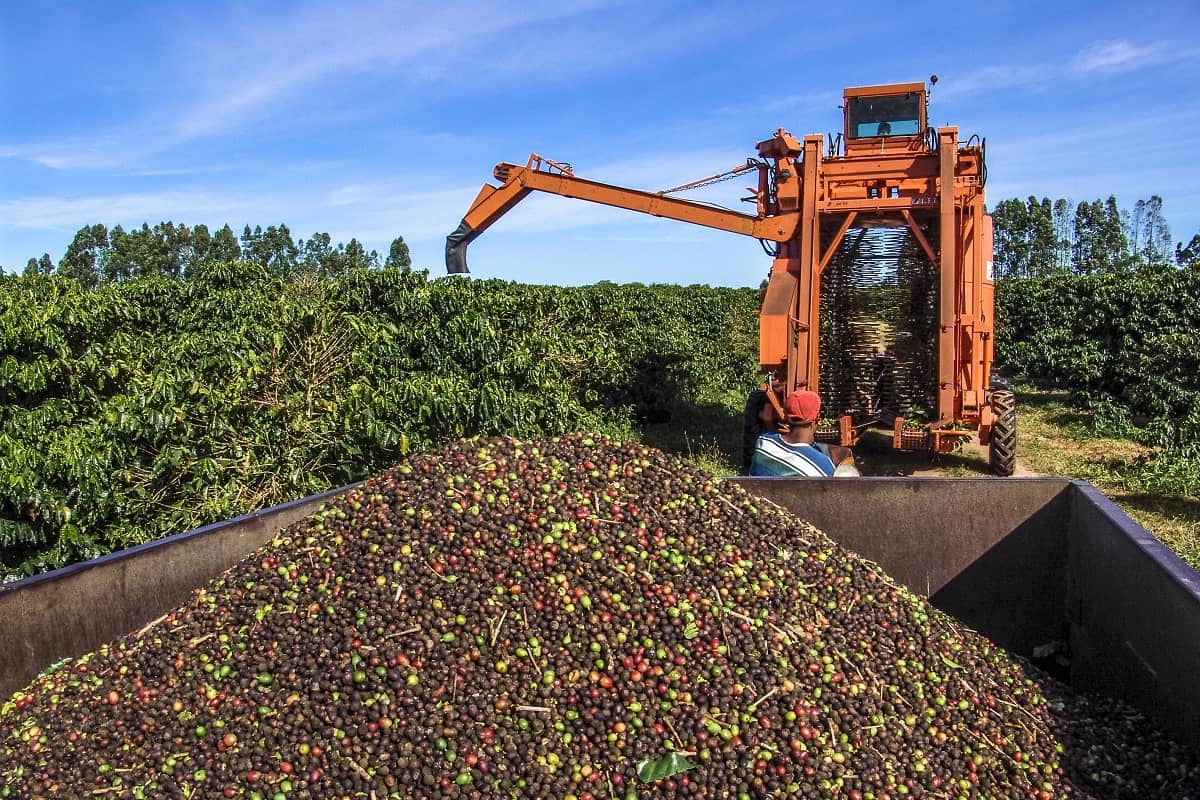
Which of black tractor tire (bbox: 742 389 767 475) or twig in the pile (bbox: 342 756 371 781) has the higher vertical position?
black tractor tire (bbox: 742 389 767 475)

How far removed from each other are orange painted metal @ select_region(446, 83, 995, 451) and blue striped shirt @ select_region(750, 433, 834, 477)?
2.43 metres

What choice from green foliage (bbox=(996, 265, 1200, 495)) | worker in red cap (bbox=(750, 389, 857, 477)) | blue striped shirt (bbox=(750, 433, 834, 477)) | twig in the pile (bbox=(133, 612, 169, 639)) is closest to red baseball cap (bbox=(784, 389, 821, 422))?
worker in red cap (bbox=(750, 389, 857, 477))

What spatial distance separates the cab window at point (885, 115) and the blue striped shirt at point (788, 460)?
4412 millimetres

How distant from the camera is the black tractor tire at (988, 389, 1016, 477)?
828 cm

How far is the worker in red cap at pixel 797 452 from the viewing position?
4754 mm

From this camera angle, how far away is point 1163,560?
2566mm

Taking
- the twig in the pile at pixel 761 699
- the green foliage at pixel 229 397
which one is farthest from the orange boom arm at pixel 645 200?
the twig in the pile at pixel 761 699

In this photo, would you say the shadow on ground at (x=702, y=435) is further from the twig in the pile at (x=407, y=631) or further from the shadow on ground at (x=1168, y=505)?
the twig in the pile at (x=407, y=631)

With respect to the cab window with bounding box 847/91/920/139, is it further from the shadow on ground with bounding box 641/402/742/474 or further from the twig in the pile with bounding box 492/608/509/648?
the twig in the pile with bounding box 492/608/509/648

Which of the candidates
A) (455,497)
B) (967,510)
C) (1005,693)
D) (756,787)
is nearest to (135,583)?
(455,497)

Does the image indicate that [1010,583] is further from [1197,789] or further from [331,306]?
[331,306]

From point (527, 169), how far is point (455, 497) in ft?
23.1

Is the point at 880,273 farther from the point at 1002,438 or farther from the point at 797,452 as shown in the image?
the point at 797,452

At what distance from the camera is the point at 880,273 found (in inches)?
321
